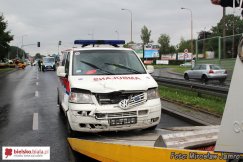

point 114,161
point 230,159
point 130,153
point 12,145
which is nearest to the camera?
point 230,159

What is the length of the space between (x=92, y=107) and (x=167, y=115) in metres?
4.78

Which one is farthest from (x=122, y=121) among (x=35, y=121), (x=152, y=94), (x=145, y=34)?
(x=145, y=34)

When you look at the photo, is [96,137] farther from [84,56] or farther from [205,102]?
[205,102]

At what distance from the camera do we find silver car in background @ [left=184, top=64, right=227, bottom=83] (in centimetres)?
2305

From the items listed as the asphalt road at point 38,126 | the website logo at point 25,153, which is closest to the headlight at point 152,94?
the asphalt road at point 38,126

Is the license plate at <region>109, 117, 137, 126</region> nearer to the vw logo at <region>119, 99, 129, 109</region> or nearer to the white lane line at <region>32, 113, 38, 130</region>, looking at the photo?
the vw logo at <region>119, 99, 129, 109</region>

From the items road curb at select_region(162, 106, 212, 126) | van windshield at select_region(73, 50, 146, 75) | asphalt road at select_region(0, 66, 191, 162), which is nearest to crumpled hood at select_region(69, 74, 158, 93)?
van windshield at select_region(73, 50, 146, 75)

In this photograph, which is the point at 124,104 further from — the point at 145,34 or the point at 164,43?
the point at 164,43

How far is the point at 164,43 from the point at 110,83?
123 m

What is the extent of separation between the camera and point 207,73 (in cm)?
2539

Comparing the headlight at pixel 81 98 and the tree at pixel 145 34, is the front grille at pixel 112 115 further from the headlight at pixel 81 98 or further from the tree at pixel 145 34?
the tree at pixel 145 34

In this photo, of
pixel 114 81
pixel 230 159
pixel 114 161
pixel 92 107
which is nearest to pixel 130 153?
pixel 114 161

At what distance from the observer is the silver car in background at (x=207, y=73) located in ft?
75.6

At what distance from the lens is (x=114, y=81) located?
6.39 m
